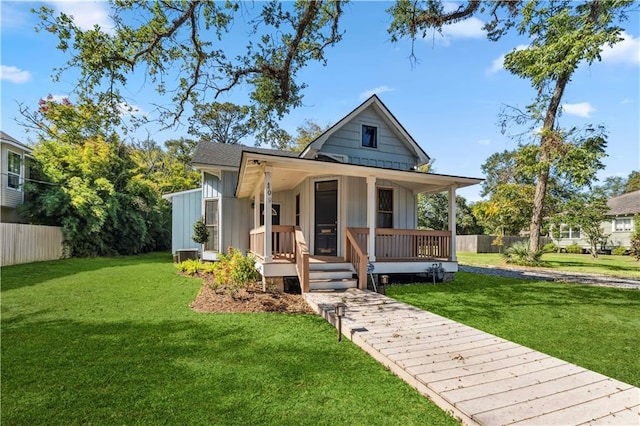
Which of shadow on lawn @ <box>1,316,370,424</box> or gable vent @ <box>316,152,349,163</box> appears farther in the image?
gable vent @ <box>316,152,349,163</box>

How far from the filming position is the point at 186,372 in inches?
134

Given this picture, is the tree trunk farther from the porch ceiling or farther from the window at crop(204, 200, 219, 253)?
the window at crop(204, 200, 219, 253)

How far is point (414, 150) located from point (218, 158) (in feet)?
26.3

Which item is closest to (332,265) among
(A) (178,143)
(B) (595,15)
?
(B) (595,15)

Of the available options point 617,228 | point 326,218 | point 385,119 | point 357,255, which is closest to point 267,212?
point 357,255

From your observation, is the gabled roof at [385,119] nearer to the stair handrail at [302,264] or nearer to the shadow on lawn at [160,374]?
the stair handrail at [302,264]

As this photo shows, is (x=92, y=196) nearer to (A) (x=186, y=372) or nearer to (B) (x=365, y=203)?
(B) (x=365, y=203)

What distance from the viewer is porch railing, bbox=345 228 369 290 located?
7567mm

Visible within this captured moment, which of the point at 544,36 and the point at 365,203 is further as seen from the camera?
the point at 544,36

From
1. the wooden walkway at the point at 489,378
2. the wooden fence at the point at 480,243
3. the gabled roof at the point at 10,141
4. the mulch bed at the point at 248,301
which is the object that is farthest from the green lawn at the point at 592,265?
the gabled roof at the point at 10,141

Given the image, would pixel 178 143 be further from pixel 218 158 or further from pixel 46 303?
pixel 46 303

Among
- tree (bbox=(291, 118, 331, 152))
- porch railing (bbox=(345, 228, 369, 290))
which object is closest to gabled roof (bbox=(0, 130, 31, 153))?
porch railing (bbox=(345, 228, 369, 290))

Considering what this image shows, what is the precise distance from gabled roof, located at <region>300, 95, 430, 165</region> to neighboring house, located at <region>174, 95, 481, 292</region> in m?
0.04

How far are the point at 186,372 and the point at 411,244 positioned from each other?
26.3 feet
